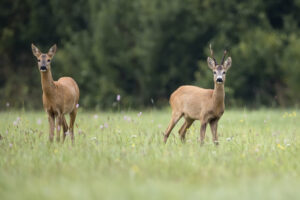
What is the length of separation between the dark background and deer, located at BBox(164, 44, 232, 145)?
1222 centimetres

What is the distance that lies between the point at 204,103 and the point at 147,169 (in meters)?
2.90

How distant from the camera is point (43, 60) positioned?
8711 millimetres

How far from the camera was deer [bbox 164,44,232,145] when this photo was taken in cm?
833

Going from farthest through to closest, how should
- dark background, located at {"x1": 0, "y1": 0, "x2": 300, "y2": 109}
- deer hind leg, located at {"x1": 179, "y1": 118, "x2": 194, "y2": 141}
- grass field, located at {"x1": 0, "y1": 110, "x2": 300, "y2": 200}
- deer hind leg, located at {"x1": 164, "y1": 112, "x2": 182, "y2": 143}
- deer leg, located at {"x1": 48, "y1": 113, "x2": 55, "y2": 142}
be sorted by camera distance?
1. dark background, located at {"x1": 0, "y1": 0, "x2": 300, "y2": 109}
2. deer hind leg, located at {"x1": 179, "y1": 118, "x2": 194, "y2": 141}
3. deer hind leg, located at {"x1": 164, "y1": 112, "x2": 182, "y2": 143}
4. deer leg, located at {"x1": 48, "y1": 113, "x2": 55, "y2": 142}
5. grass field, located at {"x1": 0, "y1": 110, "x2": 300, "y2": 200}

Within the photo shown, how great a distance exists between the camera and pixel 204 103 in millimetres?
8586

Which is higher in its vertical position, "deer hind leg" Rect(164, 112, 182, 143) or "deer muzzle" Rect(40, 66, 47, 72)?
"deer muzzle" Rect(40, 66, 47, 72)

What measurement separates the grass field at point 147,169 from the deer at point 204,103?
1.20ft

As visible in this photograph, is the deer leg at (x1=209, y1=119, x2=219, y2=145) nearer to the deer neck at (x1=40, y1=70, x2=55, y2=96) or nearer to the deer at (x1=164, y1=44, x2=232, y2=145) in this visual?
the deer at (x1=164, y1=44, x2=232, y2=145)

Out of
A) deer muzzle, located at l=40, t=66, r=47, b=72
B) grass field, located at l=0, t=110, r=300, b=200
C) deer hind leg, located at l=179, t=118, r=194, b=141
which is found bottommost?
grass field, located at l=0, t=110, r=300, b=200

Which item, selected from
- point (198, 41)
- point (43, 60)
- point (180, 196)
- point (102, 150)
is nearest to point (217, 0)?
point (198, 41)

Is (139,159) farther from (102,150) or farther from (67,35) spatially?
(67,35)

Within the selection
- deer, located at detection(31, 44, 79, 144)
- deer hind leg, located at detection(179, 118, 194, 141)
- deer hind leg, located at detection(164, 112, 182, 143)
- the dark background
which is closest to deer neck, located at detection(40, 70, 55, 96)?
deer, located at detection(31, 44, 79, 144)

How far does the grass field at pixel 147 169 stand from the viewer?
4.72 m

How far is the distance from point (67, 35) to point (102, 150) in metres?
21.7
